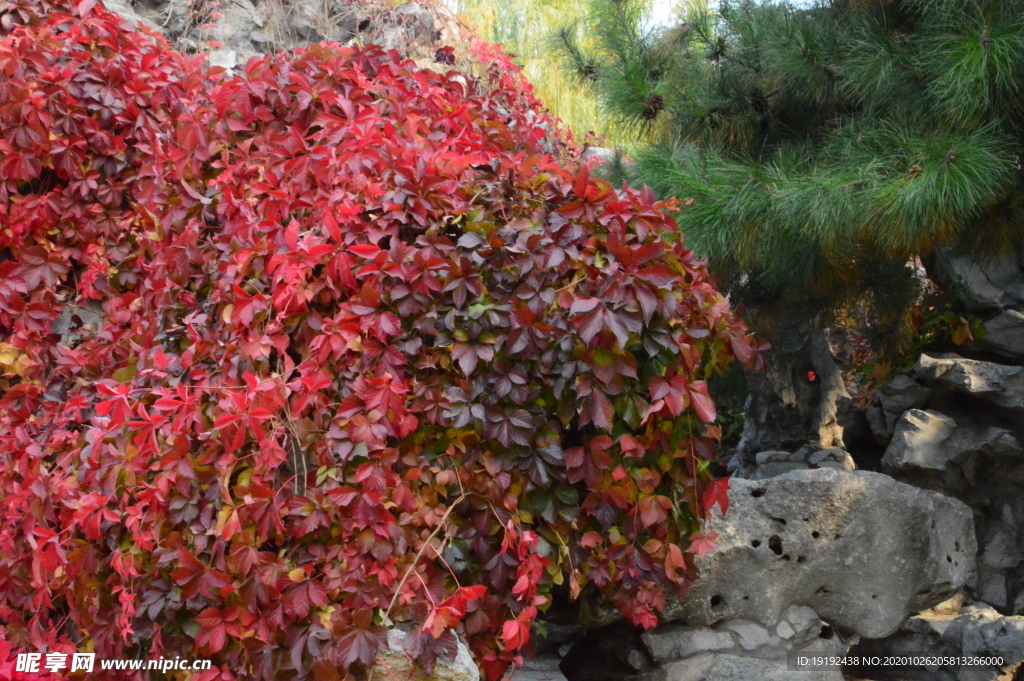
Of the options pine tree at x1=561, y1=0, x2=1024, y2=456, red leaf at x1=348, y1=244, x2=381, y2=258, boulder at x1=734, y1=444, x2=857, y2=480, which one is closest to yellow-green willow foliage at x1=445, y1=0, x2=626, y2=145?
pine tree at x1=561, y1=0, x2=1024, y2=456

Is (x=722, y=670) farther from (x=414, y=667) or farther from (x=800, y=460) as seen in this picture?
(x=800, y=460)

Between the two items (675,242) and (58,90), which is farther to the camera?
(58,90)

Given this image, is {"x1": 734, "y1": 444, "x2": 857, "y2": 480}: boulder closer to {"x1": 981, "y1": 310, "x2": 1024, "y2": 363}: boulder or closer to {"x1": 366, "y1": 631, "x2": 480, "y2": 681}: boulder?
{"x1": 981, "y1": 310, "x2": 1024, "y2": 363}: boulder

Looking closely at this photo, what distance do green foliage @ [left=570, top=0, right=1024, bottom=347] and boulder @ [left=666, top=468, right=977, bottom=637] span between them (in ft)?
2.79

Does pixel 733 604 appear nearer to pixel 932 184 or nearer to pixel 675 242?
pixel 675 242

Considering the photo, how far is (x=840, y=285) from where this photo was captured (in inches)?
137

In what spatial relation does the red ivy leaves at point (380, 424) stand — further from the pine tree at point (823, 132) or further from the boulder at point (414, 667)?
the pine tree at point (823, 132)

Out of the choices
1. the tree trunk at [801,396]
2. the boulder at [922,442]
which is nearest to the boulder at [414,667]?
the boulder at [922,442]

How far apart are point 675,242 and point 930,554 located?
1.56 metres

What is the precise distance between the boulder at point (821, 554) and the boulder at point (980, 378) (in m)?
1.06

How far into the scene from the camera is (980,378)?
3.43m

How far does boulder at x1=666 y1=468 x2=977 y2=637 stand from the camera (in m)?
2.42

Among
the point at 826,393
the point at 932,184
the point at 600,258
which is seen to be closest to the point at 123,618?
the point at 600,258

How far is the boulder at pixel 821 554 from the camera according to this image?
2.42 m
